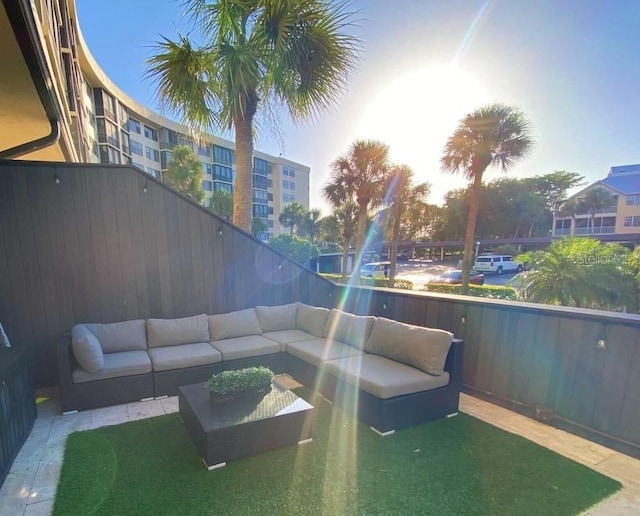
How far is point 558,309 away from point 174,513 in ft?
Answer: 10.9

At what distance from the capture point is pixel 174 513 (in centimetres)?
179

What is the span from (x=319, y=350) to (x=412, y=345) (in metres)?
1.05

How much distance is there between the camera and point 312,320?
429cm

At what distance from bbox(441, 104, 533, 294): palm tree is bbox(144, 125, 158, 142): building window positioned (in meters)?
23.1

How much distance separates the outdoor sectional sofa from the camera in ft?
9.10

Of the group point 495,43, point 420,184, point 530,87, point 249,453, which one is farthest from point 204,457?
point 420,184

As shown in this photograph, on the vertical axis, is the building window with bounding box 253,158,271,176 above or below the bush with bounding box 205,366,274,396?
above

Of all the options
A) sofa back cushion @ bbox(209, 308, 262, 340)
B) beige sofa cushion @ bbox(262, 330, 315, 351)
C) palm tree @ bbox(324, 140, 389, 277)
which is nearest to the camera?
beige sofa cushion @ bbox(262, 330, 315, 351)

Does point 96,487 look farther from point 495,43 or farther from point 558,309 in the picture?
point 495,43

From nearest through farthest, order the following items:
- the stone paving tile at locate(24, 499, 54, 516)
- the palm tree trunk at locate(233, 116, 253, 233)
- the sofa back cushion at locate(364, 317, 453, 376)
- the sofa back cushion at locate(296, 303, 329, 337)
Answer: the stone paving tile at locate(24, 499, 54, 516) < the sofa back cushion at locate(364, 317, 453, 376) < the sofa back cushion at locate(296, 303, 329, 337) < the palm tree trunk at locate(233, 116, 253, 233)

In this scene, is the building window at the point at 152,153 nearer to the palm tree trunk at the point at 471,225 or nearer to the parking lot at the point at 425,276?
the parking lot at the point at 425,276

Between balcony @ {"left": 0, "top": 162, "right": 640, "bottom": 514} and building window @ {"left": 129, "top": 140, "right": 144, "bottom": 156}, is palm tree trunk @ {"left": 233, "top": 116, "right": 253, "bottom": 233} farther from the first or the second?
building window @ {"left": 129, "top": 140, "right": 144, "bottom": 156}

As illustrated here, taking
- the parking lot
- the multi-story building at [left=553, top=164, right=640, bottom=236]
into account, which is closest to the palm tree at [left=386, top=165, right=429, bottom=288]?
the parking lot

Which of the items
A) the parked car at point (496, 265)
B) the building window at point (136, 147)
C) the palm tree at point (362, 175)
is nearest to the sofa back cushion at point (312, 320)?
the palm tree at point (362, 175)
